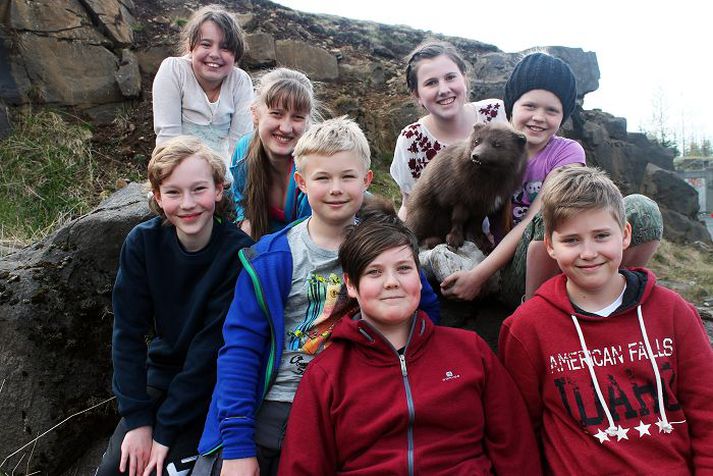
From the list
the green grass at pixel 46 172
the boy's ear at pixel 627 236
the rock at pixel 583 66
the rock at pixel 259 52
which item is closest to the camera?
the boy's ear at pixel 627 236

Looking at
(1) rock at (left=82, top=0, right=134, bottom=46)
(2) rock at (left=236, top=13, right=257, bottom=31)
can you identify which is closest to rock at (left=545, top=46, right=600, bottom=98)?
(2) rock at (left=236, top=13, right=257, bottom=31)

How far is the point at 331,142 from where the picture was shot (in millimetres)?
2312

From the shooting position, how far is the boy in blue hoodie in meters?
2.10

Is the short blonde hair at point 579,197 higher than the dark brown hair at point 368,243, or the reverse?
the short blonde hair at point 579,197

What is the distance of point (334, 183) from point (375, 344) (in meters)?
0.70

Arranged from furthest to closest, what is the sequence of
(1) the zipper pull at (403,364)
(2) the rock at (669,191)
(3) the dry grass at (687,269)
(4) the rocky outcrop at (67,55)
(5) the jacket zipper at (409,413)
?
(2) the rock at (669,191) → (3) the dry grass at (687,269) → (4) the rocky outcrop at (67,55) → (1) the zipper pull at (403,364) → (5) the jacket zipper at (409,413)

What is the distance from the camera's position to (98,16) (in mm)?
6734

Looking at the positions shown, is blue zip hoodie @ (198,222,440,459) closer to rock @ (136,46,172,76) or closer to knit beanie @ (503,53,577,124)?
knit beanie @ (503,53,577,124)

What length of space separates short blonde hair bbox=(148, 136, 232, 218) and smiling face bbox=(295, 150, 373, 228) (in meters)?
0.46

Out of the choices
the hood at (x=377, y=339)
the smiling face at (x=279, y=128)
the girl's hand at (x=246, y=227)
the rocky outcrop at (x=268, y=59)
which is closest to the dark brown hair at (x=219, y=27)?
the smiling face at (x=279, y=128)

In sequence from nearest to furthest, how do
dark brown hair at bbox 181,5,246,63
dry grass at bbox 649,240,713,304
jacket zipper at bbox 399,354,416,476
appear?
jacket zipper at bbox 399,354,416,476 < dark brown hair at bbox 181,5,246,63 < dry grass at bbox 649,240,713,304

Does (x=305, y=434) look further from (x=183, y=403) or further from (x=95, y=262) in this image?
(x=95, y=262)

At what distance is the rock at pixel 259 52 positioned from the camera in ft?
25.3

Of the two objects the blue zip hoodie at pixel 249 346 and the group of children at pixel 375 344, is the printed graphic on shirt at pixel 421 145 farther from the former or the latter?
the blue zip hoodie at pixel 249 346
